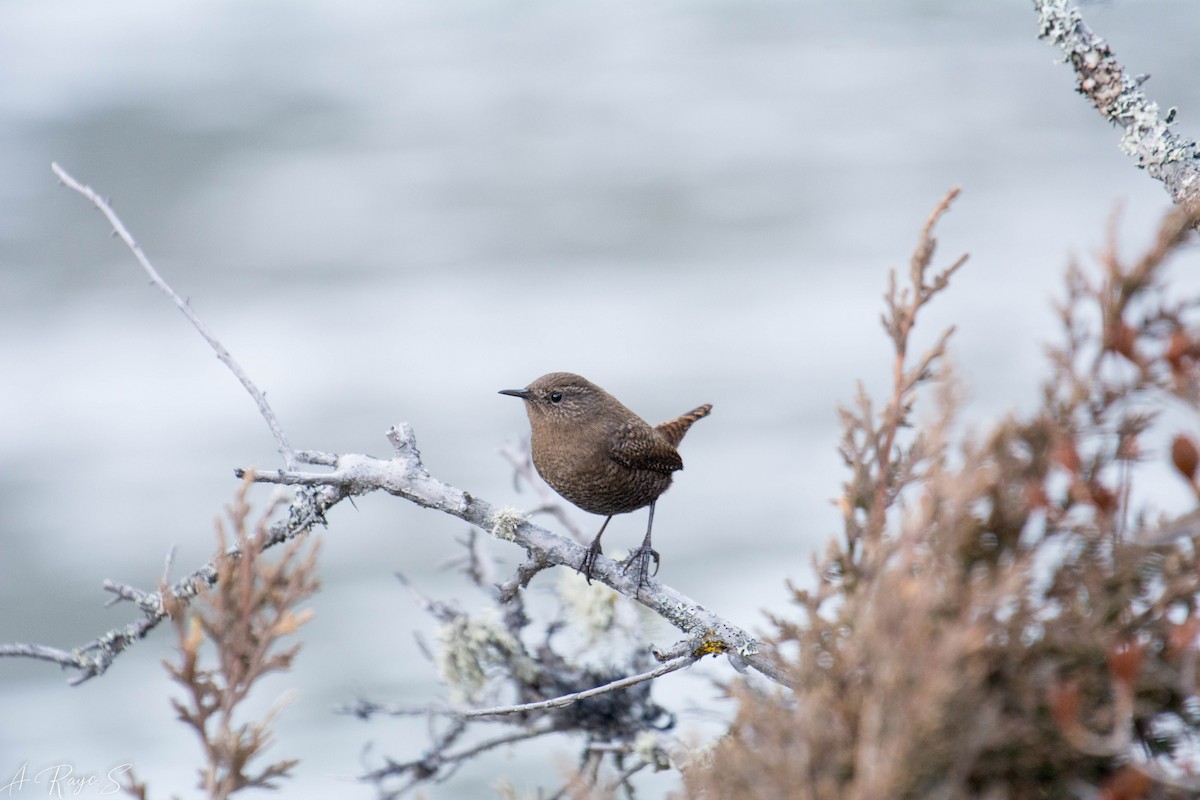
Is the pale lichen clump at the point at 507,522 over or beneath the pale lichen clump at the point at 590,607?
beneath

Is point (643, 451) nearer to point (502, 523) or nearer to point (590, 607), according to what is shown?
point (590, 607)

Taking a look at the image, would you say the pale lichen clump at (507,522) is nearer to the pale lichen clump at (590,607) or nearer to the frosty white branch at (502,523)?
the frosty white branch at (502,523)

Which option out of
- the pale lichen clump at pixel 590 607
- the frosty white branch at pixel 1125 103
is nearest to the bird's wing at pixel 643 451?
the pale lichen clump at pixel 590 607

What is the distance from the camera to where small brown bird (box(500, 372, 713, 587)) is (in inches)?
151

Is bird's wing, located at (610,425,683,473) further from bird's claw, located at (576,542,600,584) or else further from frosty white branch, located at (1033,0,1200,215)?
frosty white branch, located at (1033,0,1200,215)

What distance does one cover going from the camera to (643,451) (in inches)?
158

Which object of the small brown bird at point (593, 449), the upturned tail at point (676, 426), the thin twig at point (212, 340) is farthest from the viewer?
the upturned tail at point (676, 426)

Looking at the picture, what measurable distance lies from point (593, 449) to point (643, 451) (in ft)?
0.82

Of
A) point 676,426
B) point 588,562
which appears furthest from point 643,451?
point 588,562

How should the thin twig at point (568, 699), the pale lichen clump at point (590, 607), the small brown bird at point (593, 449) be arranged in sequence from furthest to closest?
the small brown bird at point (593, 449), the pale lichen clump at point (590, 607), the thin twig at point (568, 699)

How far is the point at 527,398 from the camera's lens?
4203mm

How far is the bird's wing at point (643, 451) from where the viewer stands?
3.93 metres

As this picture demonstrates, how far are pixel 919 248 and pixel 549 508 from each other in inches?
100

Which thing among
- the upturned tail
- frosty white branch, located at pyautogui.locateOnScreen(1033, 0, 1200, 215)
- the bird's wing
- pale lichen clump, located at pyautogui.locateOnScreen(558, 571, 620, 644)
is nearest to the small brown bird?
the bird's wing
